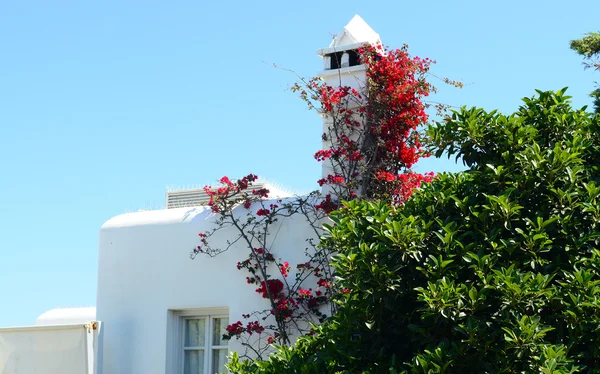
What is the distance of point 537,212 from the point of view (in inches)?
229

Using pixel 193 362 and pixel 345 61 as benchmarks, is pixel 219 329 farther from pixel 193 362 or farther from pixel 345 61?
pixel 345 61

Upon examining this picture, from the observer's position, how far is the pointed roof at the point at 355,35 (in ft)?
33.2

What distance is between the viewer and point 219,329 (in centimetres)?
1041

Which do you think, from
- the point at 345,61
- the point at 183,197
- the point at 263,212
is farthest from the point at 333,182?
the point at 183,197

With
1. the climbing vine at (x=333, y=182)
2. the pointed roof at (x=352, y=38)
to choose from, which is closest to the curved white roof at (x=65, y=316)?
the climbing vine at (x=333, y=182)

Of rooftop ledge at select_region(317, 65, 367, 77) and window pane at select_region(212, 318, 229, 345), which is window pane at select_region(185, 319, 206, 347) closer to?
window pane at select_region(212, 318, 229, 345)

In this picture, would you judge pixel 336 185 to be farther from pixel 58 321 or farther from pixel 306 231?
pixel 58 321

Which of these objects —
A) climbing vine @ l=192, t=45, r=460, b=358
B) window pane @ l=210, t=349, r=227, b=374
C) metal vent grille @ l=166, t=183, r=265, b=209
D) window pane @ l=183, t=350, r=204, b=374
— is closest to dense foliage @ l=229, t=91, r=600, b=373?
climbing vine @ l=192, t=45, r=460, b=358

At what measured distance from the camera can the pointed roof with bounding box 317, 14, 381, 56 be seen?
10.1 meters

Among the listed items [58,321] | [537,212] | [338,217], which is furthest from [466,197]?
[58,321]

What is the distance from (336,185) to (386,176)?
69cm

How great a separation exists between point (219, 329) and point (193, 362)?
54 centimetres

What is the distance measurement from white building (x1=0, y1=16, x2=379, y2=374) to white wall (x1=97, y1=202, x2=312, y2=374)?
12 mm

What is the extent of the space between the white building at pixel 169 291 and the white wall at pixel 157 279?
0.04ft
